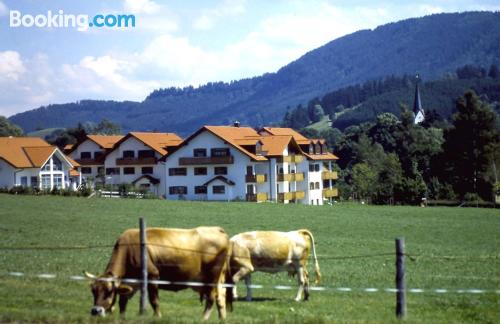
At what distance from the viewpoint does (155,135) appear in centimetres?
10181

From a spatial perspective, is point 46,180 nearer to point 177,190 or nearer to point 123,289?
point 177,190

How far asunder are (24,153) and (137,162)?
46.2 feet

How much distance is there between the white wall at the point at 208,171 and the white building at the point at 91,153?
13574 millimetres

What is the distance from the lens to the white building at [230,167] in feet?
290

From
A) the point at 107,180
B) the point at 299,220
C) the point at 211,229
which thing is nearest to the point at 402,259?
the point at 211,229

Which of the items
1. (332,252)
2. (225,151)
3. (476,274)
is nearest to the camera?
(476,274)

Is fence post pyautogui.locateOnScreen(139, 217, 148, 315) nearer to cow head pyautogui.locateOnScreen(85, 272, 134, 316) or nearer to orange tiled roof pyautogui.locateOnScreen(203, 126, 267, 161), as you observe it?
cow head pyautogui.locateOnScreen(85, 272, 134, 316)

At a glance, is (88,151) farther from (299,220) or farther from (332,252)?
(332,252)

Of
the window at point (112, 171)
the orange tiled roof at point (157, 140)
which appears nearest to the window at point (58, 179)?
the window at point (112, 171)

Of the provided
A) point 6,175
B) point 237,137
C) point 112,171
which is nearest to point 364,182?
point 237,137

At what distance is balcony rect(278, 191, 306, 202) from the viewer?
9200cm

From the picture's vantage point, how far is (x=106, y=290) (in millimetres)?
14352

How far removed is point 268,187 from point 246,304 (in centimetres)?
7327

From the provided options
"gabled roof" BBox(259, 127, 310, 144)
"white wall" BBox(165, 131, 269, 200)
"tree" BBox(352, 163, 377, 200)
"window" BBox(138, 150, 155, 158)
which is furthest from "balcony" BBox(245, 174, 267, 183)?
"tree" BBox(352, 163, 377, 200)
